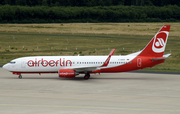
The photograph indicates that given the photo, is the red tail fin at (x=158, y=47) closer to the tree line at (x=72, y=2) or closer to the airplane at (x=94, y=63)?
the airplane at (x=94, y=63)

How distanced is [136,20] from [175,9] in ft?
86.5

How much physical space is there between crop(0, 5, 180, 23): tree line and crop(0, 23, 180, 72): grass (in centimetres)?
1408

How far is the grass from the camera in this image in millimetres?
79938

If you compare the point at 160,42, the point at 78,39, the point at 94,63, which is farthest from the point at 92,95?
the point at 78,39

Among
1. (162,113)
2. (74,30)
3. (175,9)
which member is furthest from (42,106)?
(175,9)

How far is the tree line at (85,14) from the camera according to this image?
5640 inches

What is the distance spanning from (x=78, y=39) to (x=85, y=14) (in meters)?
51.8

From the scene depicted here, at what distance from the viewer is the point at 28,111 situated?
2398 cm

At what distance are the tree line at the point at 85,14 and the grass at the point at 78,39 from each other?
14.1 m

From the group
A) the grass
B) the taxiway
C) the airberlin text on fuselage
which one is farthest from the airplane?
the grass

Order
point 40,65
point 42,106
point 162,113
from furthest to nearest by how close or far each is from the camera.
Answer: point 40,65 → point 42,106 → point 162,113

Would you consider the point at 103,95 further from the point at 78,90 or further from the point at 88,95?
the point at 78,90

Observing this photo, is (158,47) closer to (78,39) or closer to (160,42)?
(160,42)

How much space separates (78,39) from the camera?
101875mm
